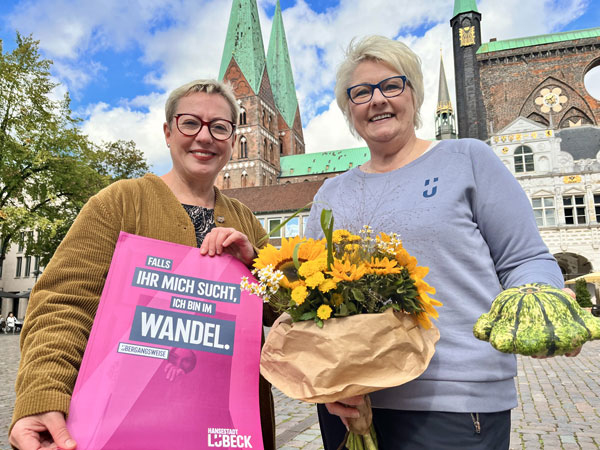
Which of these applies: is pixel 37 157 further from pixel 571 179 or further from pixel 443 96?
pixel 443 96

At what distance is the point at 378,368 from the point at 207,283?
805 millimetres

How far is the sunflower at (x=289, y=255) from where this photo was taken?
1.42 meters

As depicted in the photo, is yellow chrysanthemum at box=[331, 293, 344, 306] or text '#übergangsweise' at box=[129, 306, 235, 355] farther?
text '#übergangsweise' at box=[129, 306, 235, 355]

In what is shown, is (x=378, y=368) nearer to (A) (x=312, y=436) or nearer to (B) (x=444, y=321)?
(B) (x=444, y=321)

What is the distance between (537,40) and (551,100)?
592 cm

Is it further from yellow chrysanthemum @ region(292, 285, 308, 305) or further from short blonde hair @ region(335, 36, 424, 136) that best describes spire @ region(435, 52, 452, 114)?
yellow chrysanthemum @ region(292, 285, 308, 305)

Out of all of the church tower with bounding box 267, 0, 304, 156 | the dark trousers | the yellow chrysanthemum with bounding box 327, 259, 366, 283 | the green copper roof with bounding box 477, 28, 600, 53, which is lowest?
the dark trousers

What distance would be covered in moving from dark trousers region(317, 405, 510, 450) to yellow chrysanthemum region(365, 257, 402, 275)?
593mm

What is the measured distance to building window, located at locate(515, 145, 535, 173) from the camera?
1102 inches

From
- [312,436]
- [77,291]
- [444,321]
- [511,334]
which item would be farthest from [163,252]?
[312,436]

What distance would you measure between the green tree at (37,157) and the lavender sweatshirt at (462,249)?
786 inches

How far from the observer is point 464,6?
37.9m

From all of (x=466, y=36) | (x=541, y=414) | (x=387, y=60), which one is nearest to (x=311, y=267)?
(x=387, y=60)

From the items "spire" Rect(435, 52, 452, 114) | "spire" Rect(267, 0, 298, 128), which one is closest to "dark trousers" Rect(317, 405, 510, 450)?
"spire" Rect(435, 52, 452, 114)
